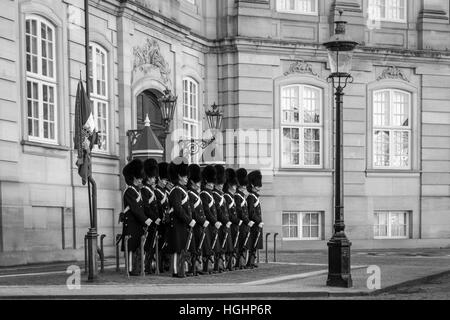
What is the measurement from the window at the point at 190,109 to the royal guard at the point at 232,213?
722 cm

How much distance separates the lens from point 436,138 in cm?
2897

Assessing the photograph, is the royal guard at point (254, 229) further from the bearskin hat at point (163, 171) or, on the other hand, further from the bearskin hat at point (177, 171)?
the bearskin hat at point (177, 171)

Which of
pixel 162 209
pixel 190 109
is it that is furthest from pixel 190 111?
pixel 162 209

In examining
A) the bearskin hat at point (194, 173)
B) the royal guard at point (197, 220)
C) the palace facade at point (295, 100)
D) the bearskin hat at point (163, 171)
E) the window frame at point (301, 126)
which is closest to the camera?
the royal guard at point (197, 220)

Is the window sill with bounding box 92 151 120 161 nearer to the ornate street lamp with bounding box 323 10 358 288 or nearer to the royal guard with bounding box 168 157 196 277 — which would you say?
the royal guard with bounding box 168 157 196 277

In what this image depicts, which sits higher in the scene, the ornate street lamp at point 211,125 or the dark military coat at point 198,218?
the ornate street lamp at point 211,125

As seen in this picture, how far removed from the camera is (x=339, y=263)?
14875mm

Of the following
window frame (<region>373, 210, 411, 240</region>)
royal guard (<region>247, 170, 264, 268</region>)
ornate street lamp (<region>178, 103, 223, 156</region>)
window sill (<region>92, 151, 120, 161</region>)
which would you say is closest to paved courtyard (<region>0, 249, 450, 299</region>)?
royal guard (<region>247, 170, 264, 268</region>)

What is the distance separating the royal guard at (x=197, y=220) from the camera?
1672 cm

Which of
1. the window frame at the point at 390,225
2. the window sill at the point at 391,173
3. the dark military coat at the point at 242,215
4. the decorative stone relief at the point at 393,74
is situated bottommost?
A: the window frame at the point at 390,225

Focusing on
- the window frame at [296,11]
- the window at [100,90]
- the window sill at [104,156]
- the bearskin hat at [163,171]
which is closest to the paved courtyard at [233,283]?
the bearskin hat at [163,171]

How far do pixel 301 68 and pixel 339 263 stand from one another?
44.2ft

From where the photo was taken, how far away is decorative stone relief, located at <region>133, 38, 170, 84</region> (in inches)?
904
